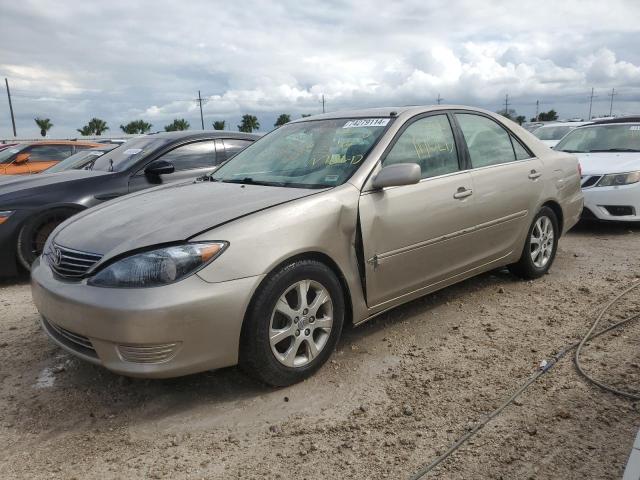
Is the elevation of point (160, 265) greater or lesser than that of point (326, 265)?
greater

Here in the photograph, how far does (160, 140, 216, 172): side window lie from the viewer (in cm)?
614

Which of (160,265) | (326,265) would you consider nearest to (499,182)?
(326,265)

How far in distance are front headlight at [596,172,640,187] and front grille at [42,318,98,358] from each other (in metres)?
6.40

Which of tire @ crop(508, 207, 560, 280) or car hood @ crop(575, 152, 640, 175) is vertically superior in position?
car hood @ crop(575, 152, 640, 175)

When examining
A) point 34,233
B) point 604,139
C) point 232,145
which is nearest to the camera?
point 34,233

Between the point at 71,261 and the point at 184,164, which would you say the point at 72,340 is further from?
the point at 184,164

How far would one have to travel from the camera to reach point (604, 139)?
26.5 ft

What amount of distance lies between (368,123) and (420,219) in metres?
0.79

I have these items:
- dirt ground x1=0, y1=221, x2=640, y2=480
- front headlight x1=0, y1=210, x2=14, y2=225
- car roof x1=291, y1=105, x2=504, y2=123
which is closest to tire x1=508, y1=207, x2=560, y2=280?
dirt ground x1=0, y1=221, x2=640, y2=480

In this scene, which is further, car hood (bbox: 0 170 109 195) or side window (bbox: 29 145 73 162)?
side window (bbox: 29 145 73 162)

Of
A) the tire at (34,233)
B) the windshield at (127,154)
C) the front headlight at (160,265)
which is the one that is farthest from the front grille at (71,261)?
the windshield at (127,154)

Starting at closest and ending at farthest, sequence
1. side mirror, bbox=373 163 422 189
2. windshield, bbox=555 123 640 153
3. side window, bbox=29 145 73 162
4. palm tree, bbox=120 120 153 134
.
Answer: side mirror, bbox=373 163 422 189, windshield, bbox=555 123 640 153, side window, bbox=29 145 73 162, palm tree, bbox=120 120 153 134

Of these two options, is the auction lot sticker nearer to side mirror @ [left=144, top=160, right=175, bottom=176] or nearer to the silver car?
the silver car

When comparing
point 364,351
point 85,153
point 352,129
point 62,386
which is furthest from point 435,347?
point 85,153
